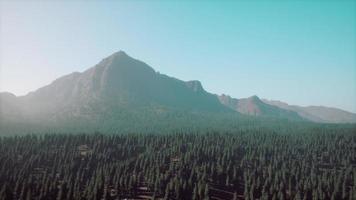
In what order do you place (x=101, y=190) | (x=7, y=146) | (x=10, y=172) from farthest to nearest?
(x=7, y=146), (x=10, y=172), (x=101, y=190)

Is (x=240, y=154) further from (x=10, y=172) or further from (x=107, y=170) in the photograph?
(x=10, y=172)

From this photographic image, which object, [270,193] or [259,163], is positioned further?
[259,163]

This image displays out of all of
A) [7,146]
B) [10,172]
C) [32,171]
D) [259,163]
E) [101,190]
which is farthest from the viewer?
[7,146]

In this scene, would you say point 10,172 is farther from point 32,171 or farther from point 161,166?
point 161,166

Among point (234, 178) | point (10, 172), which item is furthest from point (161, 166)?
point (10, 172)

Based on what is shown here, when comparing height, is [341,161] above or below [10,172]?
above

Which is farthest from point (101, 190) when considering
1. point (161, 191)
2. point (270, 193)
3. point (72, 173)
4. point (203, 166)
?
point (270, 193)
